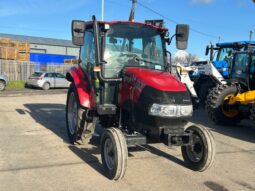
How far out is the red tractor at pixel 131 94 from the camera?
5957 mm

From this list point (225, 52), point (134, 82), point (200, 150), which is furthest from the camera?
point (225, 52)

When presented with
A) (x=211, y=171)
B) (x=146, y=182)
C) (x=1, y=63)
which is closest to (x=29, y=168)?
(x=146, y=182)

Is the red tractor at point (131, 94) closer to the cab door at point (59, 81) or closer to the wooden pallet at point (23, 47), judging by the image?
the cab door at point (59, 81)

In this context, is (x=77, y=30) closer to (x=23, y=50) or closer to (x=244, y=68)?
(x=244, y=68)

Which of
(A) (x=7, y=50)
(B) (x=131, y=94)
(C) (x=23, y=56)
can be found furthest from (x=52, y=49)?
(B) (x=131, y=94)

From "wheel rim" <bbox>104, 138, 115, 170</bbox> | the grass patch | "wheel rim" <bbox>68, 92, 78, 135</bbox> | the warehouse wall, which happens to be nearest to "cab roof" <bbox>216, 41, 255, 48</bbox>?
"wheel rim" <bbox>68, 92, 78, 135</bbox>

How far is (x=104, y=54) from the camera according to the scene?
6.97 meters

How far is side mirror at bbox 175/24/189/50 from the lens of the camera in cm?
704

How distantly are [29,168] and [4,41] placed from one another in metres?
26.4

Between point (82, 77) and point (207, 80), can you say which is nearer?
point (82, 77)

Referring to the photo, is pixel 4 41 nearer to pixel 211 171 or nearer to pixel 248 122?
pixel 248 122

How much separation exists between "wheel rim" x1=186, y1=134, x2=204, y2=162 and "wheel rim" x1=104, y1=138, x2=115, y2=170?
4.79 ft

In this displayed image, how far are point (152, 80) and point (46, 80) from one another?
22979 mm

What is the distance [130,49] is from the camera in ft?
23.4
